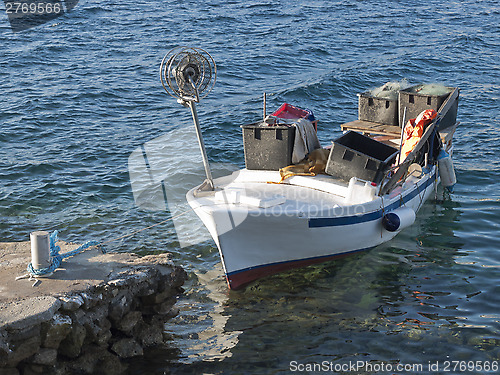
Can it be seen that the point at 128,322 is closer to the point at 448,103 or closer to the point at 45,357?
the point at 45,357

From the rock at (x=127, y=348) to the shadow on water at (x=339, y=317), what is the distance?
27cm

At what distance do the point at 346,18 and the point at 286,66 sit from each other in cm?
959

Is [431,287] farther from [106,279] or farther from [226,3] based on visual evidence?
[226,3]

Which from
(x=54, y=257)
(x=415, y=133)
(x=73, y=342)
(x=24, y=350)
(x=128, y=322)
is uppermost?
(x=415, y=133)

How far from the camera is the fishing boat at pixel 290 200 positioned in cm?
1017

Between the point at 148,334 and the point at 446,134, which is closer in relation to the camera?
the point at 148,334

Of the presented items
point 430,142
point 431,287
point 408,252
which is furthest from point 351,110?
point 431,287

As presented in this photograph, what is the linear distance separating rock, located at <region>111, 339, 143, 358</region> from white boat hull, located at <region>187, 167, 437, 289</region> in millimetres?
2357

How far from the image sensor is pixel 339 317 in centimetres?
988

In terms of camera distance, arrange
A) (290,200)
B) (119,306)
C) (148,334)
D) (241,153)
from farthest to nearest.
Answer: (241,153)
(290,200)
(148,334)
(119,306)

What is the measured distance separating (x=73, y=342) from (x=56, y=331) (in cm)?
32

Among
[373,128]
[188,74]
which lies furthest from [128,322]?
[373,128]

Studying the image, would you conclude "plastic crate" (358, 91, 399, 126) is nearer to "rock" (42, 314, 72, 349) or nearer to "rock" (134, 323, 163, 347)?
"rock" (134, 323, 163, 347)

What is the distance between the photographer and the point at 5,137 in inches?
706
